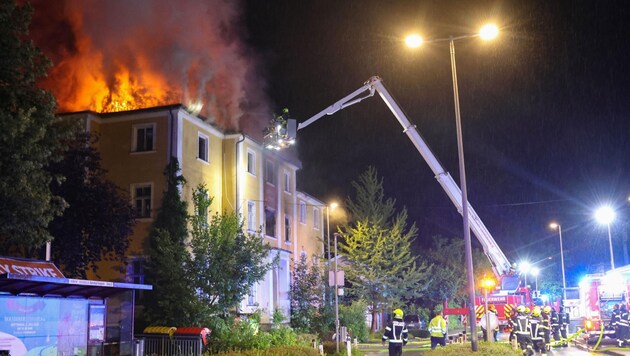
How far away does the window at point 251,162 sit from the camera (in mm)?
30562

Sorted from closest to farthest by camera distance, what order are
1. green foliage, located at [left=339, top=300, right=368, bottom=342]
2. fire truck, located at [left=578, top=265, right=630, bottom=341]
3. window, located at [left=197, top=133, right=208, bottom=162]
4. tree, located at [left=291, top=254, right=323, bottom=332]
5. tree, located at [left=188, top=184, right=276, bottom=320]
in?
tree, located at [left=188, top=184, right=276, bottom=320]
fire truck, located at [left=578, top=265, right=630, bottom=341]
window, located at [left=197, top=133, right=208, bottom=162]
tree, located at [left=291, top=254, right=323, bottom=332]
green foliage, located at [left=339, top=300, right=368, bottom=342]

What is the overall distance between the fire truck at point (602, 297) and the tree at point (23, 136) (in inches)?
877

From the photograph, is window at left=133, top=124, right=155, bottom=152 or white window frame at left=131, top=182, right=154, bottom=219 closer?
white window frame at left=131, top=182, right=154, bottom=219

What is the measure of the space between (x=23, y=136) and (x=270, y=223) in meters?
20.6

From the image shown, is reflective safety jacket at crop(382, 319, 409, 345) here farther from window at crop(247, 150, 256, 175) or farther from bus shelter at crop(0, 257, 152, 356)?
window at crop(247, 150, 256, 175)

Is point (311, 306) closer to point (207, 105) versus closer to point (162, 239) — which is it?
point (162, 239)

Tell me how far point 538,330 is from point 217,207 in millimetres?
15428

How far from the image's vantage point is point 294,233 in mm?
36375

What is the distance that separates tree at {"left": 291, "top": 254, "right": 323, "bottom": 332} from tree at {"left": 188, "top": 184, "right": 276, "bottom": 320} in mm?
6709

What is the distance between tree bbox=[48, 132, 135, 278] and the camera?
20.8 metres

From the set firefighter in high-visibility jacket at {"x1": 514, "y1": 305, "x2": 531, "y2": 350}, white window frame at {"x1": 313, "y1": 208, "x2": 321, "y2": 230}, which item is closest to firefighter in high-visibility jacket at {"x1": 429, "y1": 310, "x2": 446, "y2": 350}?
firefighter in high-visibility jacket at {"x1": 514, "y1": 305, "x2": 531, "y2": 350}

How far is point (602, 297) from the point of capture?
92.6 ft

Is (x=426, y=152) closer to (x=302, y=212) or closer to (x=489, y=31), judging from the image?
(x=489, y=31)

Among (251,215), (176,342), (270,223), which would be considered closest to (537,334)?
(176,342)
